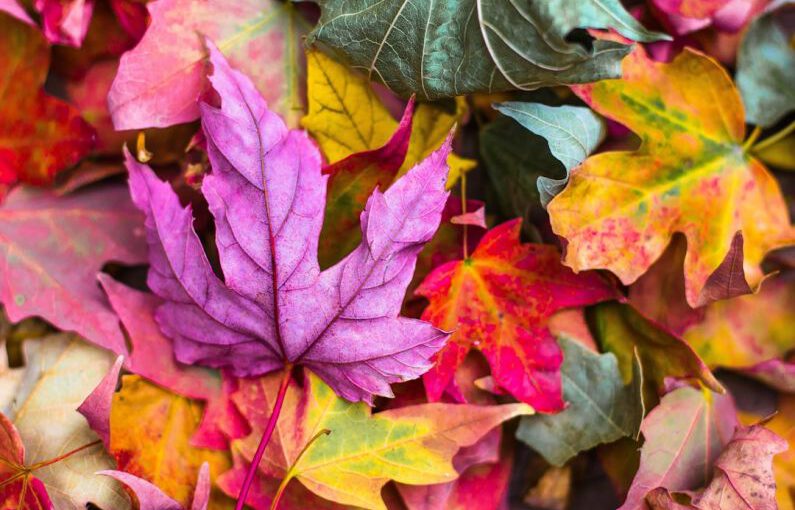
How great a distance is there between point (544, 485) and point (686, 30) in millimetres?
446

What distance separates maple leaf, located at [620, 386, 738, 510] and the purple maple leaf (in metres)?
0.21

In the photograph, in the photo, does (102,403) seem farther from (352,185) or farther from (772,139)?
(772,139)

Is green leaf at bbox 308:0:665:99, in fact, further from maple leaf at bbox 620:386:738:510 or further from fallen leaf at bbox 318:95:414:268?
maple leaf at bbox 620:386:738:510

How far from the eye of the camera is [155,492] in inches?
21.3

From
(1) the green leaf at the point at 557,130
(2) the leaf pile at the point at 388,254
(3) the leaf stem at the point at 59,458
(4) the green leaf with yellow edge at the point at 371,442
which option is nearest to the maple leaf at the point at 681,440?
(2) the leaf pile at the point at 388,254

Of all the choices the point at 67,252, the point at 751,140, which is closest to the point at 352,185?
the point at 67,252

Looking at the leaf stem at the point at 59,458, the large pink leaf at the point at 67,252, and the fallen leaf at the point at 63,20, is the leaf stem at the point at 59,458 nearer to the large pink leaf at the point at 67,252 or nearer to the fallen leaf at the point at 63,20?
the large pink leaf at the point at 67,252

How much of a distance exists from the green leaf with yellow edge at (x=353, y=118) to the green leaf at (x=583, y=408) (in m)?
0.19

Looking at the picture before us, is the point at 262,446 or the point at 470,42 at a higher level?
the point at 470,42

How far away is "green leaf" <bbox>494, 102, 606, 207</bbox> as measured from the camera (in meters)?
0.53

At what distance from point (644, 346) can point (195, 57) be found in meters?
0.46

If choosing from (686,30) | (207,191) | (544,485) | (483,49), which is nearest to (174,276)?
(207,191)

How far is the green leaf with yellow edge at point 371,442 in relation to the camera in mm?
571

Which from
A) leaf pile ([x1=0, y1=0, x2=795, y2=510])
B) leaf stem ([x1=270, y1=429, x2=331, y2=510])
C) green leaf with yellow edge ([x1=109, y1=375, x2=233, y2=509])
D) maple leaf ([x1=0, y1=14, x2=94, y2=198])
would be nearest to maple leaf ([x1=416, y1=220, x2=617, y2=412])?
leaf pile ([x1=0, y1=0, x2=795, y2=510])
